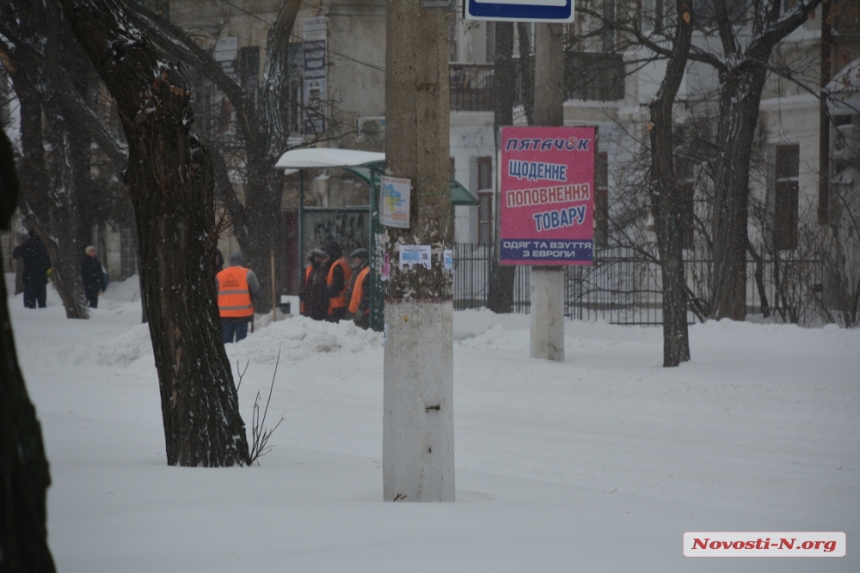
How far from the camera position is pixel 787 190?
973 inches

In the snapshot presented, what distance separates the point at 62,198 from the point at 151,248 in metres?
17.6

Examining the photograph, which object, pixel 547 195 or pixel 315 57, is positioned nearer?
pixel 547 195

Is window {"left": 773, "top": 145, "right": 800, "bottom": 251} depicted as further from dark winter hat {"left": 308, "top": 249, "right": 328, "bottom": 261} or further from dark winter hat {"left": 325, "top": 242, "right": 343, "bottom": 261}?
dark winter hat {"left": 308, "top": 249, "right": 328, "bottom": 261}

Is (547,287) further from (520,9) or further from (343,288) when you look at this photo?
(520,9)

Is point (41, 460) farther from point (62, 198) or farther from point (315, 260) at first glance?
point (62, 198)

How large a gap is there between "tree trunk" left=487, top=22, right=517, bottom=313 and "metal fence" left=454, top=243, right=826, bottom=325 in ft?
1.32

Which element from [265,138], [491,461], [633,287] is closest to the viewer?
[491,461]

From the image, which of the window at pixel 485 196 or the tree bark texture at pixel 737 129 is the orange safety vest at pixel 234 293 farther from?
the window at pixel 485 196

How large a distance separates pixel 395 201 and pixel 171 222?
61.9 inches

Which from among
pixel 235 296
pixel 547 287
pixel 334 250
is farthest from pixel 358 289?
pixel 547 287

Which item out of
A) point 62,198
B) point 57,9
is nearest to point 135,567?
A: point 57,9

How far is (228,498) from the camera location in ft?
18.4

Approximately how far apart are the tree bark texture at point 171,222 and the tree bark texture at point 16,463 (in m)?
4.34

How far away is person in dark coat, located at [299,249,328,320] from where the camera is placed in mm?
18406
